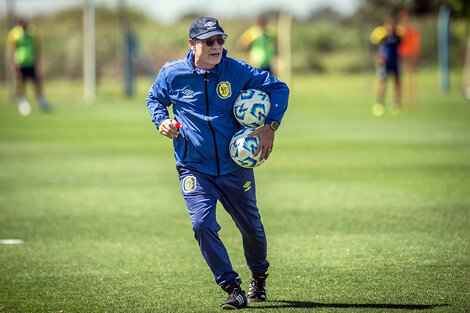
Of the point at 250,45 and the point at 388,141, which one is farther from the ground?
the point at 250,45

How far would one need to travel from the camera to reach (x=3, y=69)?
47.1 m

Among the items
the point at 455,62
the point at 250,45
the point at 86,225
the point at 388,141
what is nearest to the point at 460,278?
the point at 86,225

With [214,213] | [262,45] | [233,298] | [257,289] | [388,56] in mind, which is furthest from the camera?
[262,45]

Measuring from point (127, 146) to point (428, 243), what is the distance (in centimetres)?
1051

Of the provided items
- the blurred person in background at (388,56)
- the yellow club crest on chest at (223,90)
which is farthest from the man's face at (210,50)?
the blurred person in background at (388,56)

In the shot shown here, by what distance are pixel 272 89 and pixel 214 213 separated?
41.1 inches

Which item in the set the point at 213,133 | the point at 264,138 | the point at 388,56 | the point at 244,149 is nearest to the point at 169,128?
the point at 213,133

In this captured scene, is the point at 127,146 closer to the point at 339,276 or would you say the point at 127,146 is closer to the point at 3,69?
the point at 339,276

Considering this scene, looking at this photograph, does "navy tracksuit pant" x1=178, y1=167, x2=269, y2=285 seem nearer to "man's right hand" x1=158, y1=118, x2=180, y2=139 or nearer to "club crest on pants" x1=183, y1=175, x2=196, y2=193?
"club crest on pants" x1=183, y1=175, x2=196, y2=193

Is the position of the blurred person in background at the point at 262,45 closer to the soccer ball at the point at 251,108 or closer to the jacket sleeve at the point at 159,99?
the jacket sleeve at the point at 159,99

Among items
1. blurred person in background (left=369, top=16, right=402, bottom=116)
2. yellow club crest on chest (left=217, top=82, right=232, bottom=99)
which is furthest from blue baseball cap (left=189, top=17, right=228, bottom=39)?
blurred person in background (left=369, top=16, right=402, bottom=116)

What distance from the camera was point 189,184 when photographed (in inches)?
223

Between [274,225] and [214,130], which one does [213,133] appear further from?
[274,225]

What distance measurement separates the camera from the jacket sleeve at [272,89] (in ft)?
18.8
